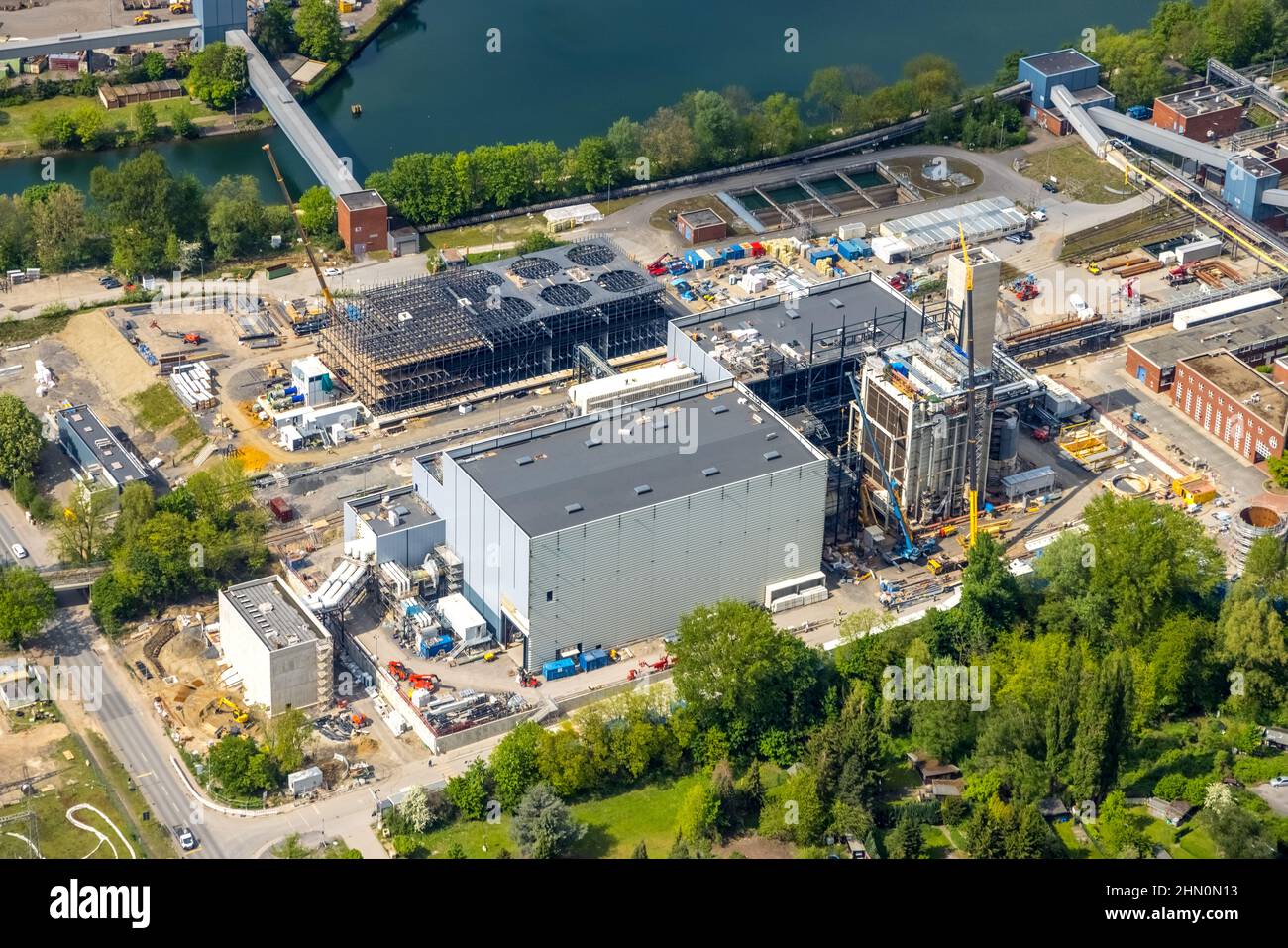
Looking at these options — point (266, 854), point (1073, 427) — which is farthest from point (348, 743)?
point (1073, 427)

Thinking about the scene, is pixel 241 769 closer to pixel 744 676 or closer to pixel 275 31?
pixel 744 676

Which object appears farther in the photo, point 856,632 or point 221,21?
point 221,21

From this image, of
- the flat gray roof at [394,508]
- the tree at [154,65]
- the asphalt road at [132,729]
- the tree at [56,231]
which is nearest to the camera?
the asphalt road at [132,729]

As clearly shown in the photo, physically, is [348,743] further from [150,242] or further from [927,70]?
[927,70]

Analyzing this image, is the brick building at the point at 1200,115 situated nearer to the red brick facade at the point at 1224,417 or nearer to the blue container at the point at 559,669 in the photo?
the red brick facade at the point at 1224,417

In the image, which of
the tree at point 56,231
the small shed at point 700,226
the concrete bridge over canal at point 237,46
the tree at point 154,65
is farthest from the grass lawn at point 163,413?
the tree at point 154,65

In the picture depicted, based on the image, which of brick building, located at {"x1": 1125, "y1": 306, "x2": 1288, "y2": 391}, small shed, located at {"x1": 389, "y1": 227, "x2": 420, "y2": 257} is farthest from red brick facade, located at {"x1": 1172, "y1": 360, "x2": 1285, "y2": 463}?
small shed, located at {"x1": 389, "y1": 227, "x2": 420, "y2": 257}

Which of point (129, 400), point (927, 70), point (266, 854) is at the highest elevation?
point (927, 70)
